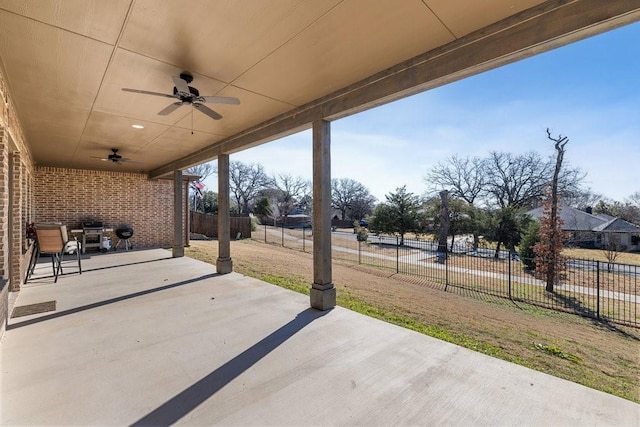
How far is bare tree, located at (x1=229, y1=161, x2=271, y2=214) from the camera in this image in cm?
3572

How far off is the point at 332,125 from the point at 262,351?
9.50 feet

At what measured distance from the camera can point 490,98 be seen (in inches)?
401

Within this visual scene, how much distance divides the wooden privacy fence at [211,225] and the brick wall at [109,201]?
240 inches

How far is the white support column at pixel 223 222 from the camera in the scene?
232 inches

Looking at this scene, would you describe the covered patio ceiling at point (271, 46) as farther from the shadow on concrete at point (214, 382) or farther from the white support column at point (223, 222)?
the shadow on concrete at point (214, 382)

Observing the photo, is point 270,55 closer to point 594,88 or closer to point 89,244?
point 89,244

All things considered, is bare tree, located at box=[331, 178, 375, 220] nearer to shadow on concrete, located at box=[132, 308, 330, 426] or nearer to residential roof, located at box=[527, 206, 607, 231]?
residential roof, located at box=[527, 206, 607, 231]

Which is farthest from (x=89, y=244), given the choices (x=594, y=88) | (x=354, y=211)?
(x=354, y=211)

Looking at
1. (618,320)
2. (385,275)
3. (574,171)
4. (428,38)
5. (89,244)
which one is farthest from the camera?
(574,171)

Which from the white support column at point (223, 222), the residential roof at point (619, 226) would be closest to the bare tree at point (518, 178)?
the residential roof at point (619, 226)

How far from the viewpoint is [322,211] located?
12.7ft

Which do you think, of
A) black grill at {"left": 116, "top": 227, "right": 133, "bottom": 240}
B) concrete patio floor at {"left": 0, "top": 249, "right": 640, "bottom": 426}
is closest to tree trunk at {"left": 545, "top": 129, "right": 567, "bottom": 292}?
concrete patio floor at {"left": 0, "top": 249, "right": 640, "bottom": 426}

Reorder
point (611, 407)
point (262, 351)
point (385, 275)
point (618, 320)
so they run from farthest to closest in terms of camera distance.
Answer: point (385, 275)
point (618, 320)
point (262, 351)
point (611, 407)

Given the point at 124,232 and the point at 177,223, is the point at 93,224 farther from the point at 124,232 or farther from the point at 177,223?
the point at 177,223
